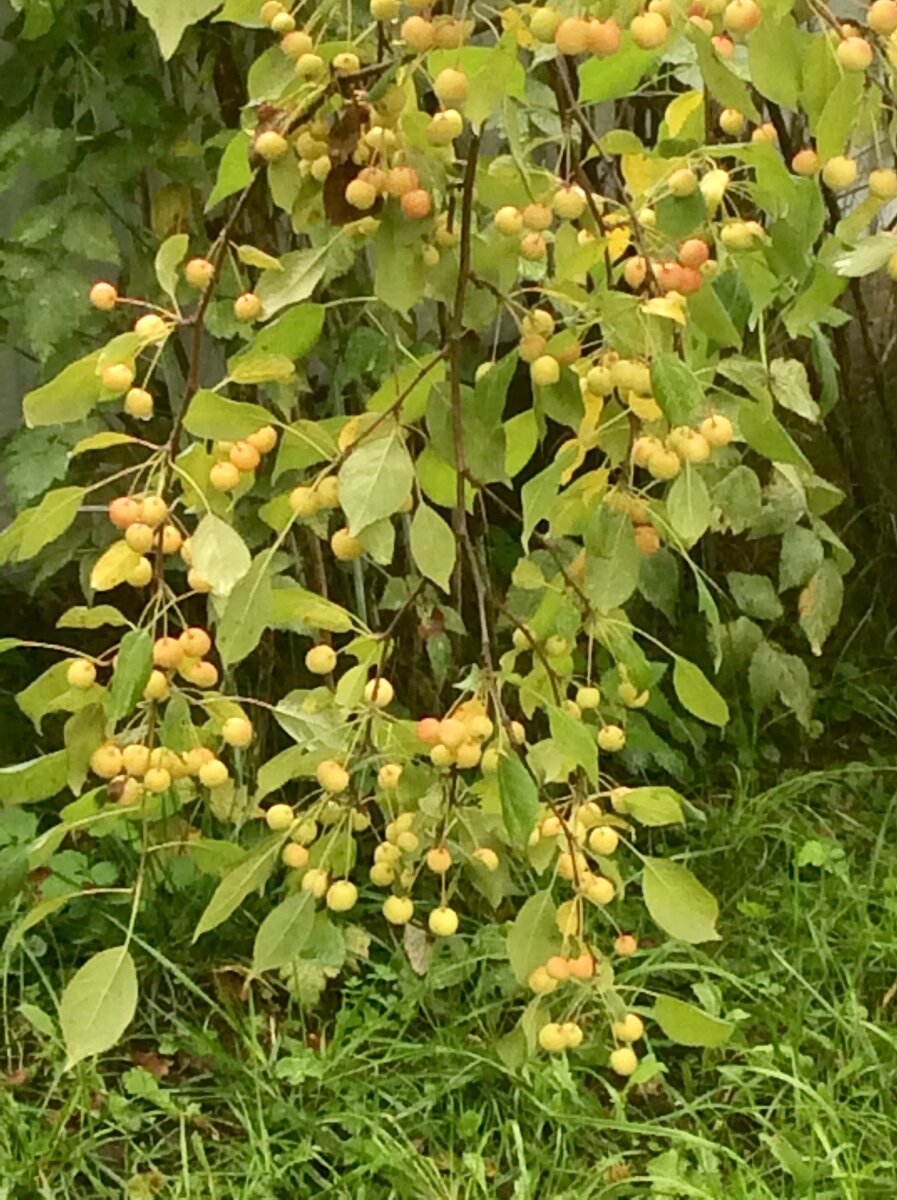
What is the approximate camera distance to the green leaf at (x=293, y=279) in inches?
25.3

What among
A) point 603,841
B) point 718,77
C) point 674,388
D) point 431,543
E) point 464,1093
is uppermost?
point 718,77

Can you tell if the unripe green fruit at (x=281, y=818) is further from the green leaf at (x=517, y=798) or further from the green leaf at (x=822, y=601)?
the green leaf at (x=822, y=601)

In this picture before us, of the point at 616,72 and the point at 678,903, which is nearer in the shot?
the point at 616,72

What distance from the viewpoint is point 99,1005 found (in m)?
0.69

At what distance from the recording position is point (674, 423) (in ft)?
1.85

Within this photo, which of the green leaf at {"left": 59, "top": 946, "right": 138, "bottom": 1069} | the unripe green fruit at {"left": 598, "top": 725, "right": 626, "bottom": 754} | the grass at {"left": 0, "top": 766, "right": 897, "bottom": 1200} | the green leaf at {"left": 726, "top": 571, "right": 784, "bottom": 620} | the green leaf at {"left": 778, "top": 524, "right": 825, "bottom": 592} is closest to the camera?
the green leaf at {"left": 59, "top": 946, "right": 138, "bottom": 1069}

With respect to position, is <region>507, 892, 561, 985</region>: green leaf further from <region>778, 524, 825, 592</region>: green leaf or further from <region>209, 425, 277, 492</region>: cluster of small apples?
<region>778, 524, 825, 592</region>: green leaf

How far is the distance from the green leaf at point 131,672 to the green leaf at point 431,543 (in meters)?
0.14

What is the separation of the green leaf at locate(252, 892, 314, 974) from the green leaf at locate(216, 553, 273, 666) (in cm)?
20

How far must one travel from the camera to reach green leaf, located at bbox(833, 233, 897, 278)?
56cm

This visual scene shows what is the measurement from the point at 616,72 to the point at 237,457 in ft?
0.79

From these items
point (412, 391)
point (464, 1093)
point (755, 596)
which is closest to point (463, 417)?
point (412, 391)

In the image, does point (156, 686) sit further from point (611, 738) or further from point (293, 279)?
point (611, 738)

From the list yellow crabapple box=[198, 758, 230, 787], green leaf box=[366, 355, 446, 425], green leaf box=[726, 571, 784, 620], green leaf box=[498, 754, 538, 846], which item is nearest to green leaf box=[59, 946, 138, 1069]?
yellow crabapple box=[198, 758, 230, 787]
